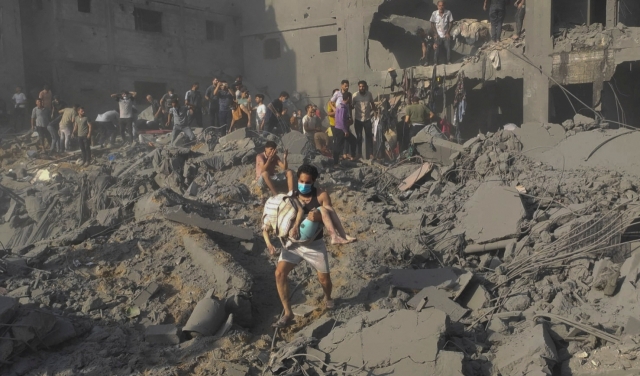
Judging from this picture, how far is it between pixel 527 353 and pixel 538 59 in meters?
12.5

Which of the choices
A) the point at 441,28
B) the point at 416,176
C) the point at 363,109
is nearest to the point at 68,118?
Result: the point at 363,109

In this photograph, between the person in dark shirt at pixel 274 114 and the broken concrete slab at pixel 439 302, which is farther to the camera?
the person in dark shirt at pixel 274 114

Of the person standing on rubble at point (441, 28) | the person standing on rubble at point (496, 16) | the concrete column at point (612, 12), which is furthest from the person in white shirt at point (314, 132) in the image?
the concrete column at point (612, 12)

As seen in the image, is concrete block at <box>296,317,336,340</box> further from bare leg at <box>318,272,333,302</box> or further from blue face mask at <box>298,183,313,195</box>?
blue face mask at <box>298,183,313,195</box>

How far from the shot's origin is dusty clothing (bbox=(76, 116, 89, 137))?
15.0 m

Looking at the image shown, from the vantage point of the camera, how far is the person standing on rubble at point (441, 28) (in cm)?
1642

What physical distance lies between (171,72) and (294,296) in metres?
20.6

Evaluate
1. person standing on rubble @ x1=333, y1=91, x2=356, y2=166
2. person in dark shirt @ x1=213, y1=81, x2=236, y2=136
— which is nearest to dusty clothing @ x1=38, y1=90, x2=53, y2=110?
person in dark shirt @ x1=213, y1=81, x2=236, y2=136

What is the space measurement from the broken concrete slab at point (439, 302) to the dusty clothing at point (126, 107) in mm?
12590

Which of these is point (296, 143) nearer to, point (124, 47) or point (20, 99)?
point (20, 99)

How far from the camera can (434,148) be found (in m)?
11.6

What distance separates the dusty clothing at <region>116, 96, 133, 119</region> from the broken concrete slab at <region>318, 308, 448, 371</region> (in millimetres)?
12956

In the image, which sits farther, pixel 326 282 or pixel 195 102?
pixel 195 102

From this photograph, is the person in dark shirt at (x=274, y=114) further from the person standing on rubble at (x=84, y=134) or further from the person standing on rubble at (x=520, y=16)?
the person standing on rubble at (x=520, y=16)
